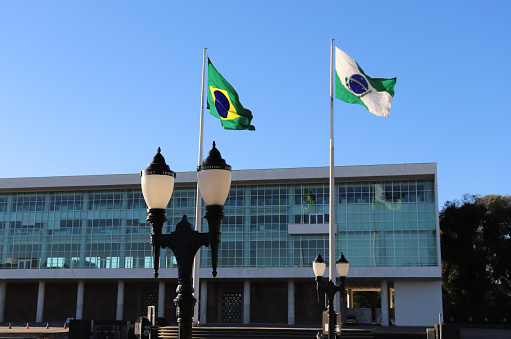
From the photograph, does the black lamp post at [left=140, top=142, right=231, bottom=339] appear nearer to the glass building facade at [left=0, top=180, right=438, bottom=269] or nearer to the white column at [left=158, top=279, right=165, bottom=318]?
the glass building facade at [left=0, top=180, right=438, bottom=269]

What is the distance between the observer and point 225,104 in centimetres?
2802

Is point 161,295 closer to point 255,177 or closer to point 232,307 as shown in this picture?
point 232,307

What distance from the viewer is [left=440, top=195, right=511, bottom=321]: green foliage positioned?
63.3m

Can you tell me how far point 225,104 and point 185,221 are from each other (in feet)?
66.0

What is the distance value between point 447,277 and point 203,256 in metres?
25.7

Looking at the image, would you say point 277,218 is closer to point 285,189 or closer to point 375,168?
point 285,189

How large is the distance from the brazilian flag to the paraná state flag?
4.23m

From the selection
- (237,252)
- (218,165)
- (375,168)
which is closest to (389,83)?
(218,165)

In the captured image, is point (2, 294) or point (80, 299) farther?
point (2, 294)

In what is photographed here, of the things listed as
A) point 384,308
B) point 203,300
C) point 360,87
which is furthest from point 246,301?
point 360,87

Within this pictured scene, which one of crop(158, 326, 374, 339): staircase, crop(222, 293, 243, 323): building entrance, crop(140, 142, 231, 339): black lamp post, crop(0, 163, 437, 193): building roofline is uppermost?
crop(0, 163, 437, 193): building roofline

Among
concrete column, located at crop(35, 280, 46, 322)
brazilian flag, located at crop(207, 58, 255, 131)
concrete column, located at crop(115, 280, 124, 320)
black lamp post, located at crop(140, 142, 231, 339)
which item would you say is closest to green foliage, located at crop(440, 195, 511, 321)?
concrete column, located at crop(115, 280, 124, 320)

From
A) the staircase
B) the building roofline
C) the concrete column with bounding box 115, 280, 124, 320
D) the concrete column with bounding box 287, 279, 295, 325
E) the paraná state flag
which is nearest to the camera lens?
the paraná state flag

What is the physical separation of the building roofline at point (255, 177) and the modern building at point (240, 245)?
0.32 ft
